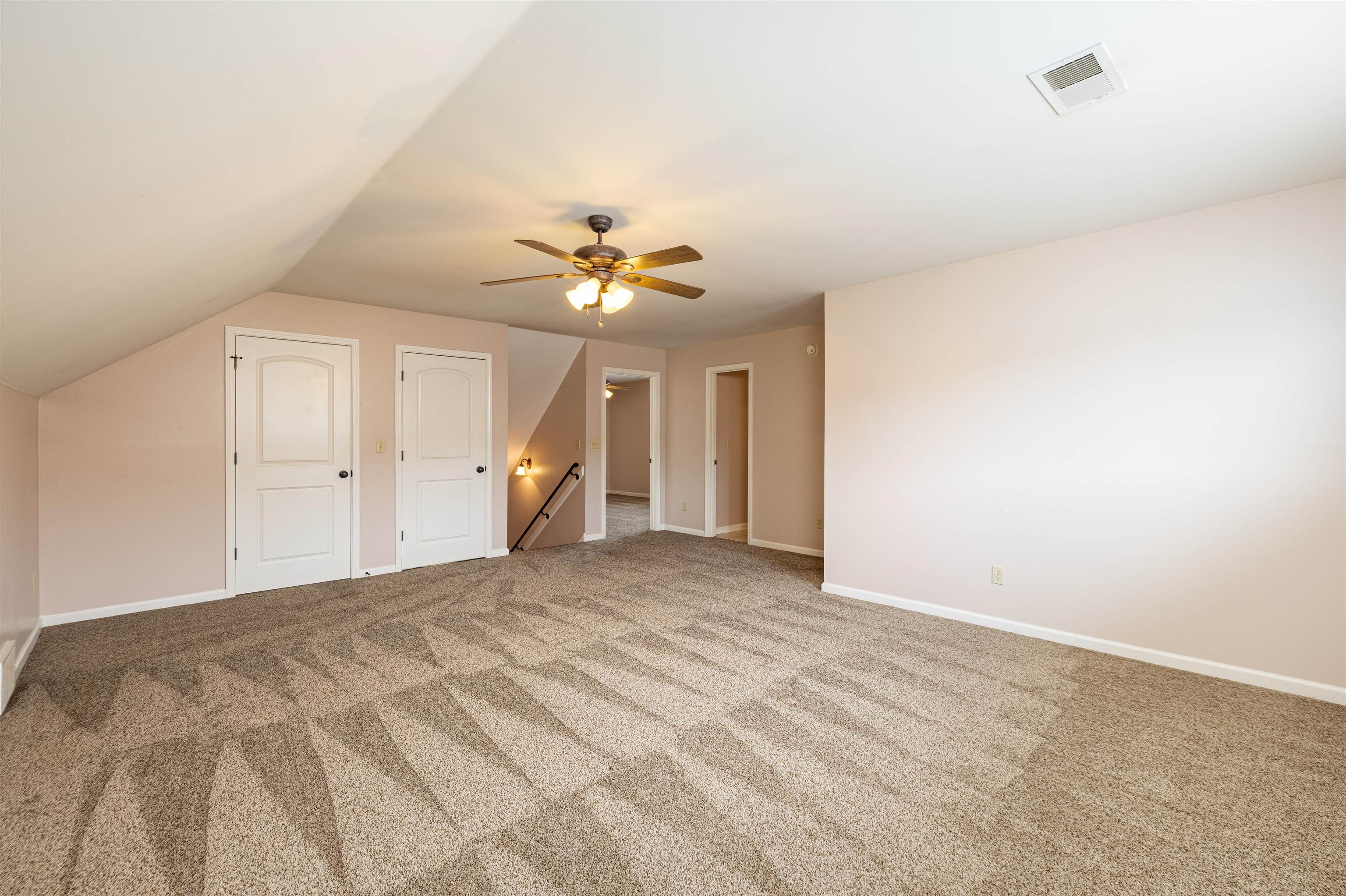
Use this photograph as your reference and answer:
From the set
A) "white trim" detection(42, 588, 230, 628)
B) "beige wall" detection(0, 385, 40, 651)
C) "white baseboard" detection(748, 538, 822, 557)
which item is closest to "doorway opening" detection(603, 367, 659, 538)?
"white baseboard" detection(748, 538, 822, 557)

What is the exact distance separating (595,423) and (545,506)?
176 centimetres

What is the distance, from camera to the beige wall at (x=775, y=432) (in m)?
5.94

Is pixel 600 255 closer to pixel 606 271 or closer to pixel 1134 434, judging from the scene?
pixel 606 271

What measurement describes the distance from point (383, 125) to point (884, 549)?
404 cm

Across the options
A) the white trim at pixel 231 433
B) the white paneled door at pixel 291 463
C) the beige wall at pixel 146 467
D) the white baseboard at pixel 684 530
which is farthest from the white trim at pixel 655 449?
the white trim at pixel 231 433

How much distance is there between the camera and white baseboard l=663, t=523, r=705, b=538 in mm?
7031

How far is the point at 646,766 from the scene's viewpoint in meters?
2.12

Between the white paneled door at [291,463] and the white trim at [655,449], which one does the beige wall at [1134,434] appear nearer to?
the white trim at [655,449]

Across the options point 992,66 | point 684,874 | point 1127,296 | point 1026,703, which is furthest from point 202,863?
point 1127,296

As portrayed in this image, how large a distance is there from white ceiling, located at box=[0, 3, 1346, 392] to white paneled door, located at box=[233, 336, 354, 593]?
39.9 inches

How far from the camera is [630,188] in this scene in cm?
265

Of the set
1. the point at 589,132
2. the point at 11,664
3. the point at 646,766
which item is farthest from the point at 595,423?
the point at 646,766

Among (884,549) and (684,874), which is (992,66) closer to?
(684,874)

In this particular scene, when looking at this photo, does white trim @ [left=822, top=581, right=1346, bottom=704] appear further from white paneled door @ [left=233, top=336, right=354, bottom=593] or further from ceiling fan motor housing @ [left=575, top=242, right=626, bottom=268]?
white paneled door @ [left=233, top=336, right=354, bottom=593]
